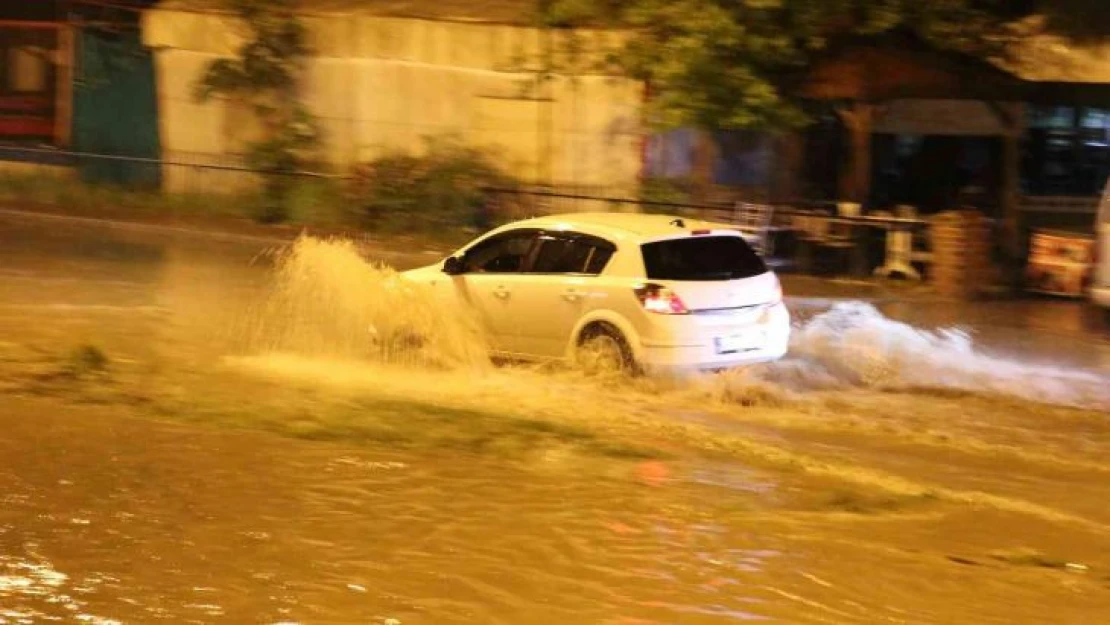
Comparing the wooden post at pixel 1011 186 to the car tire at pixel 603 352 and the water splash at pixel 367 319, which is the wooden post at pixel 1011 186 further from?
the water splash at pixel 367 319

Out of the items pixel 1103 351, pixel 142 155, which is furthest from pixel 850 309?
pixel 142 155

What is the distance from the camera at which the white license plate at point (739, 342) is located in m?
12.3

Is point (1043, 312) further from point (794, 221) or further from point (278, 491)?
point (278, 491)

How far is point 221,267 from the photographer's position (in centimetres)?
2003

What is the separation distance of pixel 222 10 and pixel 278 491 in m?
18.5

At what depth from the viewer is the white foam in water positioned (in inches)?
521

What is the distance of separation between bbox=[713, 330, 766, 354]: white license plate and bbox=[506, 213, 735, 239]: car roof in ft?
3.18

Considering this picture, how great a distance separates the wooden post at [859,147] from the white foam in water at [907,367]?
204 inches

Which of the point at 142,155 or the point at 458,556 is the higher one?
the point at 142,155

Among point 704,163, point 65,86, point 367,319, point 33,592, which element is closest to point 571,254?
point 367,319

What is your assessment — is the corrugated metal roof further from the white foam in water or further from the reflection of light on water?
the reflection of light on water

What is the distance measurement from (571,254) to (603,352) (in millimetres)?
934

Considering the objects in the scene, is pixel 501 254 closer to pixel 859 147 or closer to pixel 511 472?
pixel 511 472

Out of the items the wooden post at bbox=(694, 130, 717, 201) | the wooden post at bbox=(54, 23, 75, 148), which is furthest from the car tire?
the wooden post at bbox=(54, 23, 75, 148)
